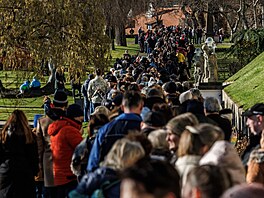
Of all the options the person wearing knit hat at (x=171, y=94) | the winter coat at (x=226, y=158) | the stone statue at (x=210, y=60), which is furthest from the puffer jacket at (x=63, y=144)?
the stone statue at (x=210, y=60)

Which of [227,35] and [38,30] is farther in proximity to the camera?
[227,35]

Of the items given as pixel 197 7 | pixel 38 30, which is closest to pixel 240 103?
pixel 38 30

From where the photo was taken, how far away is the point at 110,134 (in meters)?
9.05

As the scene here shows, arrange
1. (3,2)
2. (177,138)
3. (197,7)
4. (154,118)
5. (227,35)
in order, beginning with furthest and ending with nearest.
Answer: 1. (227,35)
2. (197,7)
3. (3,2)
4. (154,118)
5. (177,138)

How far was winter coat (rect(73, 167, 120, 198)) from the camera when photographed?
23.1ft

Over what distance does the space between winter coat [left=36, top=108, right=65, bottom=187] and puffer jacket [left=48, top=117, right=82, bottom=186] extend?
10.7 inches

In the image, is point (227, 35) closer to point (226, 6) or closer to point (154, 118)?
point (226, 6)

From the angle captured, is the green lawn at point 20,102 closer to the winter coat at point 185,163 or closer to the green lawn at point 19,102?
the green lawn at point 19,102

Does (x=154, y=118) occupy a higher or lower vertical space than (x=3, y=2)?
lower

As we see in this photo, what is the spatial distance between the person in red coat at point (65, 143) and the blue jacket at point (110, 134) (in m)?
1.76

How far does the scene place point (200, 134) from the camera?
7145 millimetres

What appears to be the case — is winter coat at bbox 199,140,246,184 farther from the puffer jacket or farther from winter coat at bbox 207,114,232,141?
the puffer jacket

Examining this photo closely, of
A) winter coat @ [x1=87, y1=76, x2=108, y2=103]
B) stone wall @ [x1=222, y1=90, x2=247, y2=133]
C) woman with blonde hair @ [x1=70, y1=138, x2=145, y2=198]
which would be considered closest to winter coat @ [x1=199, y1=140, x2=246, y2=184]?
woman with blonde hair @ [x1=70, y1=138, x2=145, y2=198]

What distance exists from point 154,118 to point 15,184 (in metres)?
2.73
